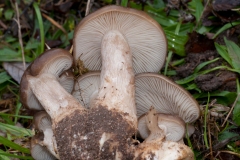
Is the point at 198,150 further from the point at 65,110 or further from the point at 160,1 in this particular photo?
the point at 160,1

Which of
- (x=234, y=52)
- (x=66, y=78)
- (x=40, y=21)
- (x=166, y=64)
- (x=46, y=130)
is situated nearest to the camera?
(x=46, y=130)

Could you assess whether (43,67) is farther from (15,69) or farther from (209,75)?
(209,75)

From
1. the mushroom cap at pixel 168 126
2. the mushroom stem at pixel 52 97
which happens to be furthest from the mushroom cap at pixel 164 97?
the mushroom stem at pixel 52 97

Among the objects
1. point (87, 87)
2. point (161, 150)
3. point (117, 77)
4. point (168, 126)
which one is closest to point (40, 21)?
point (87, 87)

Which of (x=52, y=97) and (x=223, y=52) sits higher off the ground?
(x=223, y=52)

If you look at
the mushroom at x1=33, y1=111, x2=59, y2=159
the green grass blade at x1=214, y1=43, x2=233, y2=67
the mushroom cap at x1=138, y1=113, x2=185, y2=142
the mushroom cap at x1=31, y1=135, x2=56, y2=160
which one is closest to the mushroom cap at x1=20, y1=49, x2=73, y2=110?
the mushroom at x1=33, y1=111, x2=59, y2=159

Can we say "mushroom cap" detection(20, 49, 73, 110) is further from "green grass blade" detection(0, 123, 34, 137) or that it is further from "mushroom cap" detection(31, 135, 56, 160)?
"mushroom cap" detection(31, 135, 56, 160)

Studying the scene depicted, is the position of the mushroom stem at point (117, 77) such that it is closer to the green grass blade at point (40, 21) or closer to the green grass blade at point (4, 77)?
the green grass blade at point (40, 21)

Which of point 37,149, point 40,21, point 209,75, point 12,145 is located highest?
point 40,21
